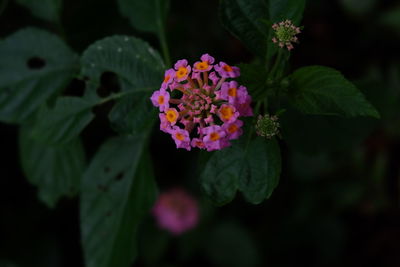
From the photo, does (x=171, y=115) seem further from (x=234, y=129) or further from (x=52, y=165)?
(x=52, y=165)

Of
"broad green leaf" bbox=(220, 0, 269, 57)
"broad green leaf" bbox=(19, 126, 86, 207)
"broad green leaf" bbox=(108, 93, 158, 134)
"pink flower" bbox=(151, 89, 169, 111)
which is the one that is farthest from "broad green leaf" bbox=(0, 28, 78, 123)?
"broad green leaf" bbox=(220, 0, 269, 57)

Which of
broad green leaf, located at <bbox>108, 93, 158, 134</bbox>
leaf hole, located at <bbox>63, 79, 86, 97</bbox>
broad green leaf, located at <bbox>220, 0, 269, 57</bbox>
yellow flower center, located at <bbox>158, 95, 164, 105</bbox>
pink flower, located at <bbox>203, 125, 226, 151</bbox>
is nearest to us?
pink flower, located at <bbox>203, 125, 226, 151</bbox>

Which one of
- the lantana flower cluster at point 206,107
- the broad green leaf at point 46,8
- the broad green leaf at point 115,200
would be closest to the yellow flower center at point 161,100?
the lantana flower cluster at point 206,107

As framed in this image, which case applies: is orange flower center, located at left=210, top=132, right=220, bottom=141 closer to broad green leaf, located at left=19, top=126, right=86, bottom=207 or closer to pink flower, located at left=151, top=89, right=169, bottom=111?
pink flower, located at left=151, top=89, right=169, bottom=111

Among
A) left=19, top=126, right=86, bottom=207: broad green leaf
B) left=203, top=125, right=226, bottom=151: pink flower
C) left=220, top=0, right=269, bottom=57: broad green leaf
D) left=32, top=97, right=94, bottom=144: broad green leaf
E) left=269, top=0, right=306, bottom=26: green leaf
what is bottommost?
left=19, top=126, right=86, bottom=207: broad green leaf

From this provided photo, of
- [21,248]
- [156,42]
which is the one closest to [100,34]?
[156,42]

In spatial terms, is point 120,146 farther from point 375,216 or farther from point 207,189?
point 375,216
